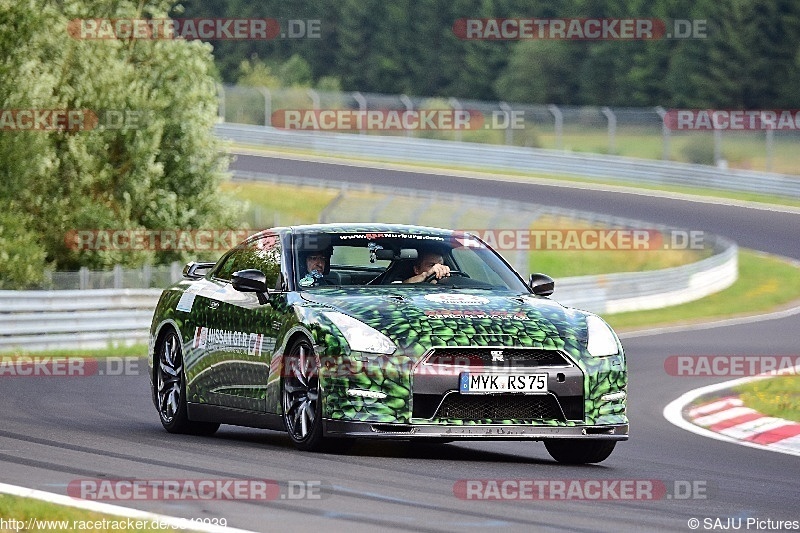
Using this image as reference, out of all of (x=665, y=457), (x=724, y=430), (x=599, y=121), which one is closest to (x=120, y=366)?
(x=724, y=430)

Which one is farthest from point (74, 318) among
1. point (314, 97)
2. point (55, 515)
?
point (314, 97)

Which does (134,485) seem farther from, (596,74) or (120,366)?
(596,74)

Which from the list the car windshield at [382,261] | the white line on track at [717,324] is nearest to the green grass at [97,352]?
the white line on track at [717,324]

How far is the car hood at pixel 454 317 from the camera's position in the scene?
9.85 m

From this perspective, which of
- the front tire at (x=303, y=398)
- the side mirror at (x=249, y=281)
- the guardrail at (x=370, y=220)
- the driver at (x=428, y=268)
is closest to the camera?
the front tire at (x=303, y=398)

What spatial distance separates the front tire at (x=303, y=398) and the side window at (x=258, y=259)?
889mm

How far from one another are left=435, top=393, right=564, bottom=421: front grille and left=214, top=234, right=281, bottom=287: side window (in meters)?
1.82

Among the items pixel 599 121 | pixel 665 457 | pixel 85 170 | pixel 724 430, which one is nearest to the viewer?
pixel 665 457

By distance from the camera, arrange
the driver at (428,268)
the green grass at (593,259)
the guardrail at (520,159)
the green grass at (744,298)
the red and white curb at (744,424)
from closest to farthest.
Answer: the driver at (428,268) < the red and white curb at (744,424) < the green grass at (744,298) < the green grass at (593,259) < the guardrail at (520,159)

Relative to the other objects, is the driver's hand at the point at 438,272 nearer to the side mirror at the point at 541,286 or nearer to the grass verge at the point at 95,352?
the side mirror at the point at 541,286

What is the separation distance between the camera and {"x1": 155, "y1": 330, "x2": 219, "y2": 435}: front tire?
11844 millimetres

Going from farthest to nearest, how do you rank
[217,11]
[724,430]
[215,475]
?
[217,11] < [724,430] < [215,475]

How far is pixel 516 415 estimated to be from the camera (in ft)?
32.3

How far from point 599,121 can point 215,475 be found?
139 ft
